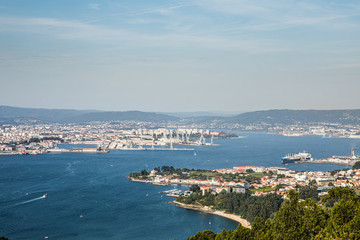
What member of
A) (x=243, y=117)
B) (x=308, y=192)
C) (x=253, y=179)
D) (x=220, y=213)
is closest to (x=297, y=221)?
(x=220, y=213)

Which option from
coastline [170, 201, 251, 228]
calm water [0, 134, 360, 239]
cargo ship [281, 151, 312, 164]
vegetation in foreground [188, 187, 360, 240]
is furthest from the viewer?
cargo ship [281, 151, 312, 164]

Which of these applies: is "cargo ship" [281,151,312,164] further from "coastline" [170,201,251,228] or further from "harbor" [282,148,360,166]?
"coastline" [170,201,251,228]

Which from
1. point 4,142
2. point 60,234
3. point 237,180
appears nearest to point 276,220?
point 60,234

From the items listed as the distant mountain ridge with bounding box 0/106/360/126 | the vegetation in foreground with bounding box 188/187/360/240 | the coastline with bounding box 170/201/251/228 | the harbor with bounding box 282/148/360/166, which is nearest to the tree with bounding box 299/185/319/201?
the coastline with bounding box 170/201/251/228

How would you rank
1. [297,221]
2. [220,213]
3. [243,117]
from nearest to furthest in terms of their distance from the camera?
[297,221], [220,213], [243,117]

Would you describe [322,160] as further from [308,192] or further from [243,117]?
[243,117]

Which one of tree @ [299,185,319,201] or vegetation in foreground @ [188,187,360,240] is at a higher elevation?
vegetation in foreground @ [188,187,360,240]

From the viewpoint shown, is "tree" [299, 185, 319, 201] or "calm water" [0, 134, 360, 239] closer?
"calm water" [0, 134, 360, 239]

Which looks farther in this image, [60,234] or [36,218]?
[36,218]

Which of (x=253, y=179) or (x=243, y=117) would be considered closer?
(x=253, y=179)

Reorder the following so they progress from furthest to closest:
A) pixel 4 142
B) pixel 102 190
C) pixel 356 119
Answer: pixel 356 119, pixel 4 142, pixel 102 190

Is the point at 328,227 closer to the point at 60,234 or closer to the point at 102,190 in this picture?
the point at 60,234
